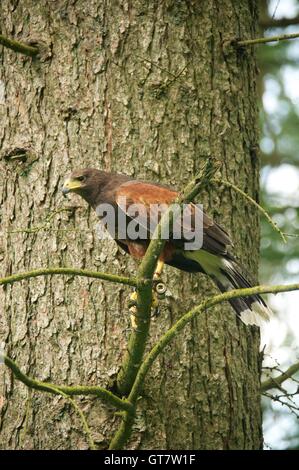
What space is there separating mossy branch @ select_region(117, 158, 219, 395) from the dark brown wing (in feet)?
3.26

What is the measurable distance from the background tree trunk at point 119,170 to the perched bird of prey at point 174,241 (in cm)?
8

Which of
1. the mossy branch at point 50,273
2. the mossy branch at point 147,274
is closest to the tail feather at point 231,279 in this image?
the mossy branch at point 147,274

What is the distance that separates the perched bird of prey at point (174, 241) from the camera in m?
4.60

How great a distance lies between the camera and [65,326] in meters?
4.43

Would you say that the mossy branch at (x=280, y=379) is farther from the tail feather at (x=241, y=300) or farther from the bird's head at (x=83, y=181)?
the bird's head at (x=83, y=181)

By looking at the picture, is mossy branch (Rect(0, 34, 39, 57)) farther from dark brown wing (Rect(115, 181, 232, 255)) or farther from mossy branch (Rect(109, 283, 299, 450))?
mossy branch (Rect(109, 283, 299, 450))

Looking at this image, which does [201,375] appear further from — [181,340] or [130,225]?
[130,225]

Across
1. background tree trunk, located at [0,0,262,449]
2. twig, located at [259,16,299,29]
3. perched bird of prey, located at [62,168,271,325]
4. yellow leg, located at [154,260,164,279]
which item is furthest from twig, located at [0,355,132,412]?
twig, located at [259,16,299,29]

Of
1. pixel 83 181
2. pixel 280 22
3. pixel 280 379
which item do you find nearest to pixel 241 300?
pixel 280 379

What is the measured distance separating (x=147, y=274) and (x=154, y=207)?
1.32 metres

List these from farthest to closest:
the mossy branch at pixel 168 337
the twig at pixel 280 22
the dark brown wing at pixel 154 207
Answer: the twig at pixel 280 22 → the dark brown wing at pixel 154 207 → the mossy branch at pixel 168 337

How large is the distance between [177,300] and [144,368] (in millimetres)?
1003
